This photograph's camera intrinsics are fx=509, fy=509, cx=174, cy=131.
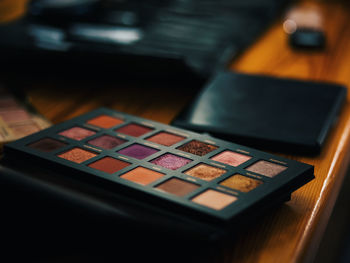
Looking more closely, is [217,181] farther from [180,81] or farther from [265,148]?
[180,81]

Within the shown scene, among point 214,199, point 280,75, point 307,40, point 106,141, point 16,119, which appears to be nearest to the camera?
point 214,199

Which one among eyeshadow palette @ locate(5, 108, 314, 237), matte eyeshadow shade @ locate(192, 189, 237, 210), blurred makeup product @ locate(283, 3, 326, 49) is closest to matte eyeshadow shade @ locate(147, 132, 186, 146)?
eyeshadow palette @ locate(5, 108, 314, 237)

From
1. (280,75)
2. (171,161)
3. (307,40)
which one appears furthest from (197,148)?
(307,40)

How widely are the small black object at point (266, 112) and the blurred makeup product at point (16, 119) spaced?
18 centimetres

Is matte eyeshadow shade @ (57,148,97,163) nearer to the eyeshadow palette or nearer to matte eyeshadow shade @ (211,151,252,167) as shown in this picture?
the eyeshadow palette

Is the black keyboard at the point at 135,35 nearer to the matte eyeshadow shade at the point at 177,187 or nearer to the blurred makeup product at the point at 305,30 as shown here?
the blurred makeup product at the point at 305,30

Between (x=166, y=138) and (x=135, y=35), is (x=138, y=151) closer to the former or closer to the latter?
(x=166, y=138)

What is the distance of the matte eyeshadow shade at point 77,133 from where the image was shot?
56 cm

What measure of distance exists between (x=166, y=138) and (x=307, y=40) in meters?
0.52

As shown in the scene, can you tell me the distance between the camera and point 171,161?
0.51 m

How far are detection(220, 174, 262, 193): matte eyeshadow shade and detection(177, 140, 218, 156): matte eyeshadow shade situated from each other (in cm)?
6

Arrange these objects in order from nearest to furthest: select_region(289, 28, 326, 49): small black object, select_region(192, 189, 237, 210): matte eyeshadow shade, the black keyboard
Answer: select_region(192, 189, 237, 210): matte eyeshadow shade < the black keyboard < select_region(289, 28, 326, 49): small black object

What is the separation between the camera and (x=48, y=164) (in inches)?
19.8

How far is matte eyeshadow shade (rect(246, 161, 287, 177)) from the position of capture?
0.48 metres
